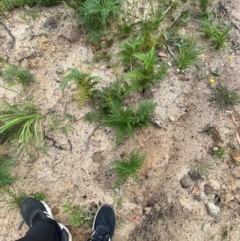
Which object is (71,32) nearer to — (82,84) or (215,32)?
(82,84)

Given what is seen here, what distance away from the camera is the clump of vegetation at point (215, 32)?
2779mm

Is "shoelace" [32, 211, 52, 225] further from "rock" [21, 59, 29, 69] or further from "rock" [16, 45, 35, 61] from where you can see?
"rock" [16, 45, 35, 61]

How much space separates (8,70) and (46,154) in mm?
863

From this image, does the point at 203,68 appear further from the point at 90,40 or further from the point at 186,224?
the point at 186,224

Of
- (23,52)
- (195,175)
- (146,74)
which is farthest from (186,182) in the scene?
(23,52)

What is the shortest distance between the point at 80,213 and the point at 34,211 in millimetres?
374

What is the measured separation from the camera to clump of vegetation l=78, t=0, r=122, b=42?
2719mm

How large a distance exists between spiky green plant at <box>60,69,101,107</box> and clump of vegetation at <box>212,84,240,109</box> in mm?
1107

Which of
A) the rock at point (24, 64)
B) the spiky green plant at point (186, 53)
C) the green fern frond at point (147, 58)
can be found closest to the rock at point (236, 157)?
the spiky green plant at point (186, 53)

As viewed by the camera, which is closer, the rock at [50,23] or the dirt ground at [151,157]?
the dirt ground at [151,157]

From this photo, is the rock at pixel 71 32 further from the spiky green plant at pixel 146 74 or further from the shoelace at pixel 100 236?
the shoelace at pixel 100 236

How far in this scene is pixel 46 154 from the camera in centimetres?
257

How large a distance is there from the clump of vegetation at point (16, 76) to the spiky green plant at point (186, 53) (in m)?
1.44

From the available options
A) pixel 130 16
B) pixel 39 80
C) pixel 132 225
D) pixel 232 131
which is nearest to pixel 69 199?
pixel 132 225
